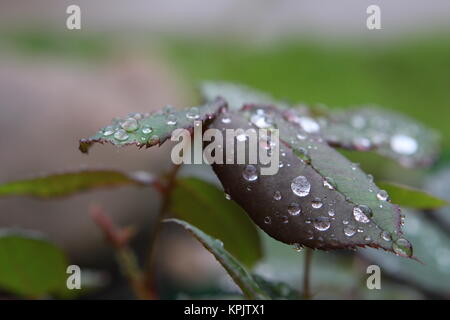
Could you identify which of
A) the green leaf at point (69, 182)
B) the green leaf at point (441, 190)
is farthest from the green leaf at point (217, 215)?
the green leaf at point (441, 190)

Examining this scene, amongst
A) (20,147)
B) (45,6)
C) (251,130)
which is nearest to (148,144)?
(251,130)

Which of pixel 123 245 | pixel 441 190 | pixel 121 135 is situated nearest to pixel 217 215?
pixel 123 245

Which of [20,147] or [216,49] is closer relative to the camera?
[20,147]

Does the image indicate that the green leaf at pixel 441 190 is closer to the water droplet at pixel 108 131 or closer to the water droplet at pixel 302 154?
the water droplet at pixel 302 154

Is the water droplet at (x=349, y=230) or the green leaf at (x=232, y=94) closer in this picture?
the water droplet at (x=349, y=230)

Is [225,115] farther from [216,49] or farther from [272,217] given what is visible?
[216,49]

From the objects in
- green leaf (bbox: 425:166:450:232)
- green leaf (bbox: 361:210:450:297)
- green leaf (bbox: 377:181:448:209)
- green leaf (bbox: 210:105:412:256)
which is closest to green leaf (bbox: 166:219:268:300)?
green leaf (bbox: 210:105:412:256)

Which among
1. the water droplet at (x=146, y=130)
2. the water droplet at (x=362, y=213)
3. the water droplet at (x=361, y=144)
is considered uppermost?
the water droplet at (x=146, y=130)
